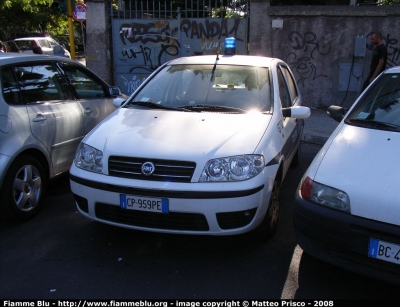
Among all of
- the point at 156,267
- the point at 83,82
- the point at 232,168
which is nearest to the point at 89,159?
the point at 156,267

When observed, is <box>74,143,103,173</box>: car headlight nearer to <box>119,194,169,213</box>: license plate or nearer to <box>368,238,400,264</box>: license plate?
<box>119,194,169,213</box>: license plate

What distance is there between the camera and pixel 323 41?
379 inches

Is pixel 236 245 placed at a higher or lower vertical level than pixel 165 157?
lower

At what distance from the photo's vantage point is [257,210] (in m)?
3.32

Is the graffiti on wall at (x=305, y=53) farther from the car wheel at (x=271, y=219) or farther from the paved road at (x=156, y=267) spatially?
the car wheel at (x=271, y=219)

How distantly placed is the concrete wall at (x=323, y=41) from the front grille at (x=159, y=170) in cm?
721

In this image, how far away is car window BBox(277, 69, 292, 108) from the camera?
4.50 metres

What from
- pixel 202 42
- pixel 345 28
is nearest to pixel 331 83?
pixel 345 28

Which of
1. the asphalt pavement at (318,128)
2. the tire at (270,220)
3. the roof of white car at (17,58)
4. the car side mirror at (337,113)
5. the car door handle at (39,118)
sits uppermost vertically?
the roof of white car at (17,58)

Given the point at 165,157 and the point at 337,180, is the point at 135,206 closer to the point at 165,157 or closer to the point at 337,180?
the point at 165,157

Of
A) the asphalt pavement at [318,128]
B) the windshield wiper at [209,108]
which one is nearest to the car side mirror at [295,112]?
the windshield wiper at [209,108]

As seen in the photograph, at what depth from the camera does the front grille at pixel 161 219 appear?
3244 millimetres

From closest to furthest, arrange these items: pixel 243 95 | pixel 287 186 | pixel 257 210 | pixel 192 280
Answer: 1. pixel 192 280
2. pixel 257 210
3. pixel 243 95
4. pixel 287 186

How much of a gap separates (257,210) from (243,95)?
1444mm
